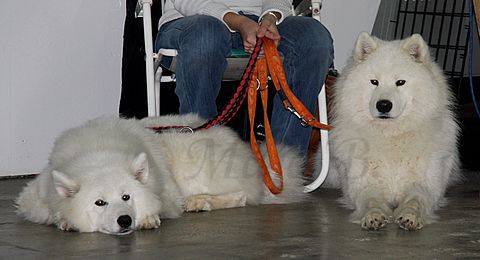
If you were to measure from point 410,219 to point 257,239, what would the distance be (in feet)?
1.92

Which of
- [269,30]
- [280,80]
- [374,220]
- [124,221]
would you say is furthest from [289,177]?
[124,221]

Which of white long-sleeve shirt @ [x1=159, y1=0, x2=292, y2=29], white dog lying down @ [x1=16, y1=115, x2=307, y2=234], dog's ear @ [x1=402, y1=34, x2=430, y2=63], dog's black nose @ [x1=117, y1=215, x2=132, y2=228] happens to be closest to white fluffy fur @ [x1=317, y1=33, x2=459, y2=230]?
dog's ear @ [x1=402, y1=34, x2=430, y2=63]

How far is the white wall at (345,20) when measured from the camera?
5.57 meters

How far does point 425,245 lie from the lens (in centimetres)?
270

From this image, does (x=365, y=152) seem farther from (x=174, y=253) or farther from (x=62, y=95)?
(x=62, y=95)

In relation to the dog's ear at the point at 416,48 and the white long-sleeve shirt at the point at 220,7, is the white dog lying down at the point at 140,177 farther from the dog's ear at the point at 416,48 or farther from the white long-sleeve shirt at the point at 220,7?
the dog's ear at the point at 416,48

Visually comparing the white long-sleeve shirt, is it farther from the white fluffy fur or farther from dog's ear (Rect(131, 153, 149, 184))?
dog's ear (Rect(131, 153, 149, 184))

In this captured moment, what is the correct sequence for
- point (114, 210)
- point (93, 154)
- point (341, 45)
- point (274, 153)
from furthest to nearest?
1. point (341, 45)
2. point (274, 153)
3. point (93, 154)
4. point (114, 210)

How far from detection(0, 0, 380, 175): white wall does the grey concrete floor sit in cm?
151

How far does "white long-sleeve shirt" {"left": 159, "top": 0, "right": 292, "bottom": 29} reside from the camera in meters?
3.88

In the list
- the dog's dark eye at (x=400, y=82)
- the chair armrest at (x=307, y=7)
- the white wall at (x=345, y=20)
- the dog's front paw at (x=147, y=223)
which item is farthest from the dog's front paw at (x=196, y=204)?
the white wall at (x=345, y=20)

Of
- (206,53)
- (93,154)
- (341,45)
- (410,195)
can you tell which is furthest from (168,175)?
(341,45)

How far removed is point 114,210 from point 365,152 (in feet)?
3.75

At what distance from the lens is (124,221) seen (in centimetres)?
289
